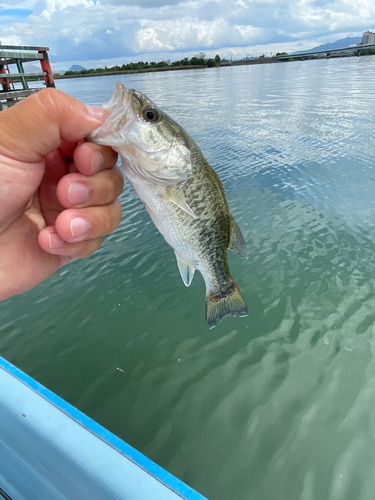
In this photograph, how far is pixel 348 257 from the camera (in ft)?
18.6

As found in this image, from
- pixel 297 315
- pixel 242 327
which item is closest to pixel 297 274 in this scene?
pixel 297 315

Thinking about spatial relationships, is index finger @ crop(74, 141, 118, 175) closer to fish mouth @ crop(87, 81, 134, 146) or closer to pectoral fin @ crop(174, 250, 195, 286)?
fish mouth @ crop(87, 81, 134, 146)

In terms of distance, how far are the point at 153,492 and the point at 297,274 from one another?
4467mm

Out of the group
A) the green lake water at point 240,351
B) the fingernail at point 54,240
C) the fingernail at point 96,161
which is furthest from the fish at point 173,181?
the green lake water at point 240,351

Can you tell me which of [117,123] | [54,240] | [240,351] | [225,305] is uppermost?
[117,123]

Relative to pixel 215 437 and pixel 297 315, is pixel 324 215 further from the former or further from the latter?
pixel 215 437

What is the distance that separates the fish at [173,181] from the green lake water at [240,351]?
1.89 metres

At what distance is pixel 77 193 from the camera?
76.4 inches

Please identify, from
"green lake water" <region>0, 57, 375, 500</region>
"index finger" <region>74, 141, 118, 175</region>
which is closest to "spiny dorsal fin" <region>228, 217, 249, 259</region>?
"index finger" <region>74, 141, 118, 175</region>

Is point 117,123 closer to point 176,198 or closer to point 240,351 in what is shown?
point 176,198

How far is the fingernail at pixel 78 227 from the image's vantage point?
1.96m

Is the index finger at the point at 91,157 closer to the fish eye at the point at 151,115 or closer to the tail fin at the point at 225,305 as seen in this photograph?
the fish eye at the point at 151,115

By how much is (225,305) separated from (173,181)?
52.4 inches

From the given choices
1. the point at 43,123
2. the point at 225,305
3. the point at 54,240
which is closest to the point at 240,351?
the point at 225,305
